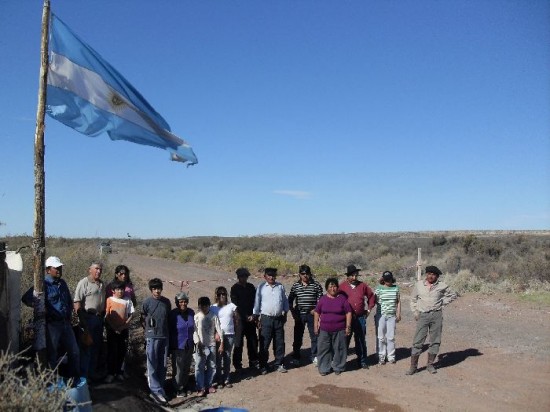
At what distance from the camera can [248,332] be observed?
930 centimetres

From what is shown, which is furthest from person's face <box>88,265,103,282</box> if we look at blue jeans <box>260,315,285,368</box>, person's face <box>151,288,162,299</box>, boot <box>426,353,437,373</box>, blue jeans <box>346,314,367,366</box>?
boot <box>426,353,437,373</box>

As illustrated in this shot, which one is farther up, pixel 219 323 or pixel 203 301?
pixel 203 301

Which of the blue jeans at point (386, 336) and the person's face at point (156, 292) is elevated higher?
the person's face at point (156, 292)

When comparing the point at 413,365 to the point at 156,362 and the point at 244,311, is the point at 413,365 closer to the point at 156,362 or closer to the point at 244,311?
the point at 244,311

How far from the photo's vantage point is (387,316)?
9508 mm

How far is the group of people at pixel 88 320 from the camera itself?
6.62 metres

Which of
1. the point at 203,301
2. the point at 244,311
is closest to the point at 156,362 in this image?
the point at 203,301

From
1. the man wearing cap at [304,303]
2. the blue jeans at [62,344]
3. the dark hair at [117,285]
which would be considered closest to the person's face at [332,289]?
the man wearing cap at [304,303]

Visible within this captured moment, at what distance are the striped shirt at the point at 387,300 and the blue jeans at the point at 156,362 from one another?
404 centimetres

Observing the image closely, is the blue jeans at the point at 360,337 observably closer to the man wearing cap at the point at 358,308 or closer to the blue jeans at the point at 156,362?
the man wearing cap at the point at 358,308

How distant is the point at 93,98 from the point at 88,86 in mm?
146

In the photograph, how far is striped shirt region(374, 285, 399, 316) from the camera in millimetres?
9531

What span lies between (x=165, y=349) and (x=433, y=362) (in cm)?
458

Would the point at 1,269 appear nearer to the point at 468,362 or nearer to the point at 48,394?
the point at 48,394
